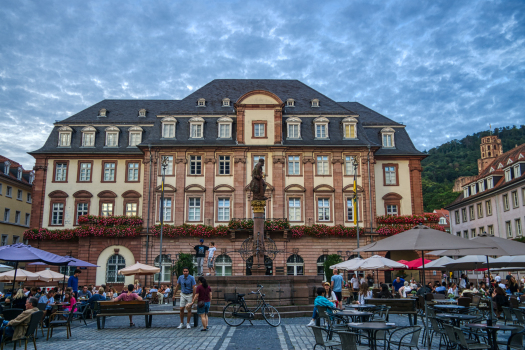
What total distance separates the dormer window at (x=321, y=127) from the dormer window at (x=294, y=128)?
1536 millimetres

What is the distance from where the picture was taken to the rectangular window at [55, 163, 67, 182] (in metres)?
43.0

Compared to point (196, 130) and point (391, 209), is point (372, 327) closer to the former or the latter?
point (196, 130)

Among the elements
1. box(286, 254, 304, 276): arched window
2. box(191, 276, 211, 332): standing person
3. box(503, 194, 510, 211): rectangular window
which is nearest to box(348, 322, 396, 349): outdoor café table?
box(191, 276, 211, 332): standing person

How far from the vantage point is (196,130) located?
42.5m

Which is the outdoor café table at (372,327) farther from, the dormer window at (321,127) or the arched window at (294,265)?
the dormer window at (321,127)

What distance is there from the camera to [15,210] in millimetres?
53188

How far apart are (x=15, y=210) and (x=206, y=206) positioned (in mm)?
25637

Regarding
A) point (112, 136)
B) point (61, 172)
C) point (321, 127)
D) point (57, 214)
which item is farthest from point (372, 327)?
point (61, 172)

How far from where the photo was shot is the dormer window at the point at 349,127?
42812 millimetres

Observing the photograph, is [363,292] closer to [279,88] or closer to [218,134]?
[218,134]

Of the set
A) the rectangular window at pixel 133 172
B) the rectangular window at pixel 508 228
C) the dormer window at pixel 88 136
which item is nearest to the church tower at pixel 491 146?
the rectangular window at pixel 508 228

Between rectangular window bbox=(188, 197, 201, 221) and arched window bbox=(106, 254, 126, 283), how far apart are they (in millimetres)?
6548

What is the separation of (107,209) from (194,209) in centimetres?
788

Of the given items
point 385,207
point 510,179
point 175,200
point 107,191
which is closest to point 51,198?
point 107,191
